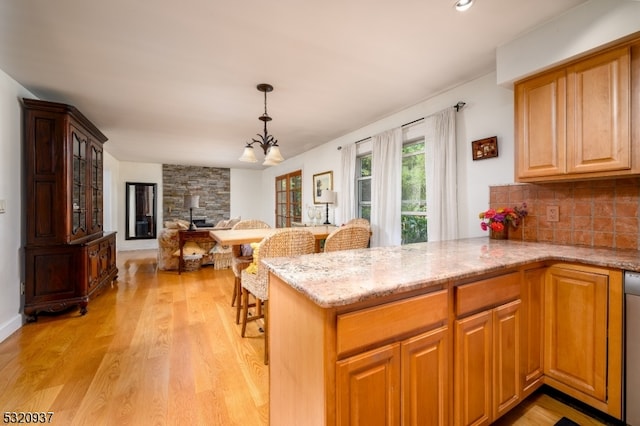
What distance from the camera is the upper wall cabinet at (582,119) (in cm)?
154

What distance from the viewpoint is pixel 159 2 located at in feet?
5.22

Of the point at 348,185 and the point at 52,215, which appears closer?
the point at 52,215

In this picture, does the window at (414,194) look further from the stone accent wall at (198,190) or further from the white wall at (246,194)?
the stone accent wall at (198,190)

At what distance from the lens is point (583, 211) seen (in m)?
1.90

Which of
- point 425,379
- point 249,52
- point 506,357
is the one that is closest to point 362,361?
point 425,379

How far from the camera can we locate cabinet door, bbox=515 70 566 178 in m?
1.81

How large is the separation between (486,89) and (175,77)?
9.40ft

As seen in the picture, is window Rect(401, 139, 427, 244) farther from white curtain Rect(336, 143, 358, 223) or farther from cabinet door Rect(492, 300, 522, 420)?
cabinet door Rect(492, 300, 522, 420)

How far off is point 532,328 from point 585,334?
0.24 meters

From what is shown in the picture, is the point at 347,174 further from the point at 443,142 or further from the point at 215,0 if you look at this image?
the point at 215,0

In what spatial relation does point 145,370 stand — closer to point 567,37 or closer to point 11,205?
point 11,205

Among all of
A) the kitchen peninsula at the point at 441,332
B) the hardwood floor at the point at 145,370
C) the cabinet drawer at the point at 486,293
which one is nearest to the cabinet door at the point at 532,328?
the kitchen peninsula at the point at 441,332

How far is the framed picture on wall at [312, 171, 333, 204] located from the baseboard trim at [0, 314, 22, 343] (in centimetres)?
377

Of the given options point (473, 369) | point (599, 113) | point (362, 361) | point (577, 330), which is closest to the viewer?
point (362, 361)
